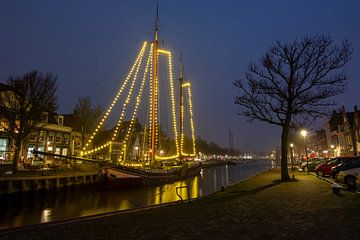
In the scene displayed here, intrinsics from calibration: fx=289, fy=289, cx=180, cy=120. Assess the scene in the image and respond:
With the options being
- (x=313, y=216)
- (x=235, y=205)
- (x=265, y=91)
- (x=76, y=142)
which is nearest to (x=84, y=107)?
(x=76, y=142)

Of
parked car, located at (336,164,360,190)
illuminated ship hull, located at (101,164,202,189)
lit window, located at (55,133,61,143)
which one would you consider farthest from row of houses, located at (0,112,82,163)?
parked car, located at (336,164,360,190)

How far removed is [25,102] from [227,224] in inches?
Result: 1082

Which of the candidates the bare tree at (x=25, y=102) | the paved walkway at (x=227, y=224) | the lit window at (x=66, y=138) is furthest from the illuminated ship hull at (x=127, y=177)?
the paved walkway at (x=227, y=224)

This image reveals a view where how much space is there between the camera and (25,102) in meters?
29.6

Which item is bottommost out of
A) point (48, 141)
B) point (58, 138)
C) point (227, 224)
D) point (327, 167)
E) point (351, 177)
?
point (227, 224)

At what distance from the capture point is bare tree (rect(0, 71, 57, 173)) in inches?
1121

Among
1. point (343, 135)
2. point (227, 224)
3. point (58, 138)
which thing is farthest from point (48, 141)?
point (343, 135)

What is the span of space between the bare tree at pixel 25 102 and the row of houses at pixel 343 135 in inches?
1683

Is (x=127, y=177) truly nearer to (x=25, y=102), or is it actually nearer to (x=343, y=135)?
(x=25, y=102)

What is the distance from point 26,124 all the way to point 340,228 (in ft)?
95.0

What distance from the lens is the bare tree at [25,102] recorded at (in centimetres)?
2847

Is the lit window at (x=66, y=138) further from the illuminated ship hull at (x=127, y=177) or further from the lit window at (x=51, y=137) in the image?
the illuminated ship hull at (x=127, y=177)

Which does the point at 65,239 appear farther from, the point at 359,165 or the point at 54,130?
the point at 54,130

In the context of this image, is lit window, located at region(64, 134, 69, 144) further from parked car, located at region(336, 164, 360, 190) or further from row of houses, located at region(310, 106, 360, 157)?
row of houses, located at region(310, 106, 360, 157)
